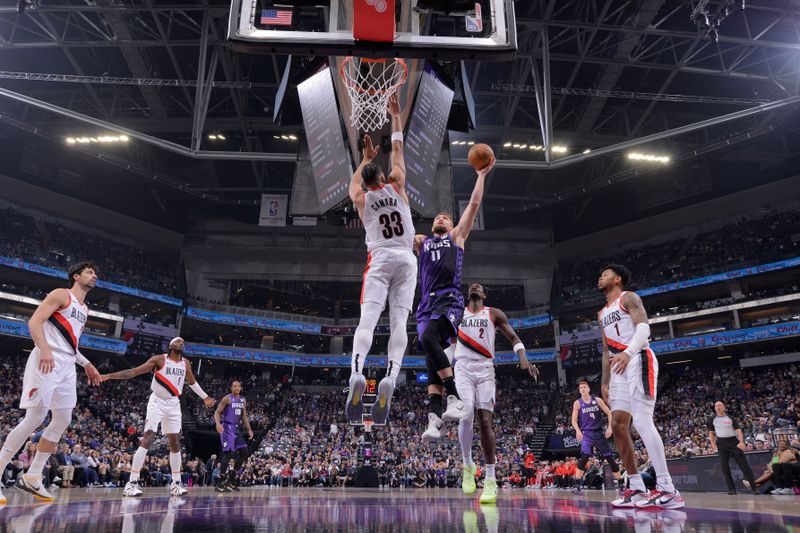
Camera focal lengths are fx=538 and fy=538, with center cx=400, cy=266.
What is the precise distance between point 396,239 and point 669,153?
100ft

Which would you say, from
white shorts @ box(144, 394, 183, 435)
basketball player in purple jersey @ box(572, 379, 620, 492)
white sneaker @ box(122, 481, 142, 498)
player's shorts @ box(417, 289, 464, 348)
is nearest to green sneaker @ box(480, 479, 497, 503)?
player's shorts @ box(417, 289, 464, 348)

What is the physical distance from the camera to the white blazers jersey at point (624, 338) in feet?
17.0

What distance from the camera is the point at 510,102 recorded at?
25.7 meters

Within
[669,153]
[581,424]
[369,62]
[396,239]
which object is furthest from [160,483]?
[669,153]

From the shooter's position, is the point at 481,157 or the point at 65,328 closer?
the point at 481,157

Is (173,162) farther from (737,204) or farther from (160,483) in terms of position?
(737,204)

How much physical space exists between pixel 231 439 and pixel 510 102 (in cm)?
2103

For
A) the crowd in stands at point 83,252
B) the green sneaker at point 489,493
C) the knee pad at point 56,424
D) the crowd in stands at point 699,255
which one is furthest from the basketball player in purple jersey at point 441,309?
the crowd in stands at point 83,252

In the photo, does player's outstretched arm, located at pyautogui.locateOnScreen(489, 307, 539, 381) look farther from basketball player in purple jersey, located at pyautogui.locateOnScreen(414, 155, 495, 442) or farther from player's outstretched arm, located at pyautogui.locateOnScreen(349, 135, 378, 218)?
player's outstretched arm, located at pyautogui.locateOnScreen(349, 135, 378, 218)

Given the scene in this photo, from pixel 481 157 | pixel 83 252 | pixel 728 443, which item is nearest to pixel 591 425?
pixel 728 443

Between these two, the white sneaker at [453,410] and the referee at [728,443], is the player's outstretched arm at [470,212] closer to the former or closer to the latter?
the white sneaker at [453,410]

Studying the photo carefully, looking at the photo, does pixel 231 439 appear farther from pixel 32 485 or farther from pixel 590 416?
pixel 590 416

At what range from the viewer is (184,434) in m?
28.9

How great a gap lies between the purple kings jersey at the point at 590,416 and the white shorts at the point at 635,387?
5.42 metres
